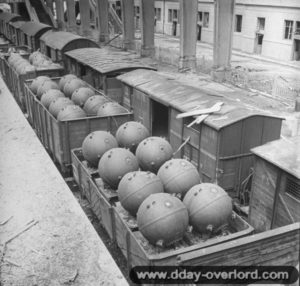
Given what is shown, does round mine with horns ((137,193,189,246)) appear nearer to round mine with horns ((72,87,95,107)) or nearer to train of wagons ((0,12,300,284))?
train of wagons ((0,12,300,284))

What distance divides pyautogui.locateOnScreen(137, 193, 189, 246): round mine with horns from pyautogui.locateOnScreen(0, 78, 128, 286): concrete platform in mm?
1405

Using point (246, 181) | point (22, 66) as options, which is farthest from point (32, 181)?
point (22, 66)

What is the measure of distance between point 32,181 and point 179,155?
548 centimetres

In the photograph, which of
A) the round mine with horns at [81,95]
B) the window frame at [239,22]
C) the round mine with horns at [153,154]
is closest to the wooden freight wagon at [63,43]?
the round mine with horns at [81,95]

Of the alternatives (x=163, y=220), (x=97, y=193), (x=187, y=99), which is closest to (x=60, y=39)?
(x=187, y=99)

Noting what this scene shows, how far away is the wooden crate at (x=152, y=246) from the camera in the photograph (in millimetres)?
7301

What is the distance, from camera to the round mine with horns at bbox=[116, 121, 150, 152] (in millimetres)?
12539

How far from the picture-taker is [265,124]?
11.8m

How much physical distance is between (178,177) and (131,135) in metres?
3.41

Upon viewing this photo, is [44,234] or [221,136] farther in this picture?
[221,136]

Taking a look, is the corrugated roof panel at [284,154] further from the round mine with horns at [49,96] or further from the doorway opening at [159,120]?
the round mine with horns at [49,96]

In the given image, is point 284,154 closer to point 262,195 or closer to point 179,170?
point 262,195

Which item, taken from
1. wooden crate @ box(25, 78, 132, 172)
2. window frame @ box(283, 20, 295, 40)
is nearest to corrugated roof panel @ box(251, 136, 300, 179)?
wooden crate @ box(25, 78, 132, 172)

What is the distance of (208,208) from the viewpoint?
28.0ft
